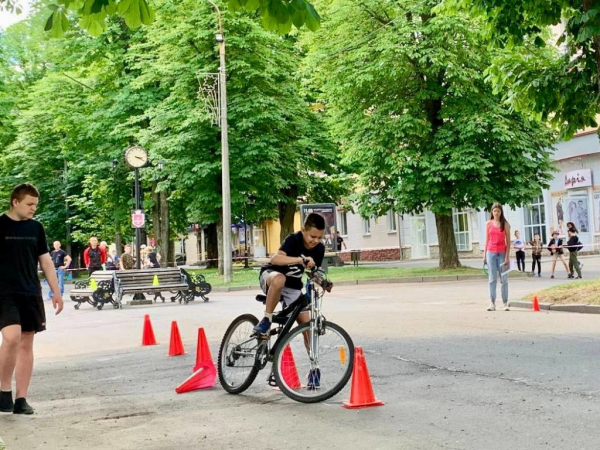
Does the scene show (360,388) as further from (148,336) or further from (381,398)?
(148,336)

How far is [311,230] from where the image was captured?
835 centimetres

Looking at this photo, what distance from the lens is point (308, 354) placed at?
8172 mm

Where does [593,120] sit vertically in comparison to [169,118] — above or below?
below

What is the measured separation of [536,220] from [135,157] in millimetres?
23587

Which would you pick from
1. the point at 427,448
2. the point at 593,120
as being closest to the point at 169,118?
the point at 593,120

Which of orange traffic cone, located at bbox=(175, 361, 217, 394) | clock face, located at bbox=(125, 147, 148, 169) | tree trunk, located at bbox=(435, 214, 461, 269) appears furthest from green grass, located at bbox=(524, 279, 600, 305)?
clock face, located at bbox=(125, 147, 148, 169)

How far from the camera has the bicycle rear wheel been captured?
871 centimetres

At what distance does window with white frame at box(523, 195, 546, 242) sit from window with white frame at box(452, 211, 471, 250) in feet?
17.4

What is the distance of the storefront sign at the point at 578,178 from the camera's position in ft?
138

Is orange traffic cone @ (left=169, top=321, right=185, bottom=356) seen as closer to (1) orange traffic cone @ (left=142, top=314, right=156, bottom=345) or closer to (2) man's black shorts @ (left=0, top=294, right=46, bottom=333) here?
(1) orange traffic cone @ (left=142, top=314, right=156, bottom=345)

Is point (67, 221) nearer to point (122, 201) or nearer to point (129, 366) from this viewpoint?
point (122, 201)

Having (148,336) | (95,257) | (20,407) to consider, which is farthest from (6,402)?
(95,257)

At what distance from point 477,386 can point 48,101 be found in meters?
41.2

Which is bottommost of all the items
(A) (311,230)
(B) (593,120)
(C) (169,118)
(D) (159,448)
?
(D) (159,448)
